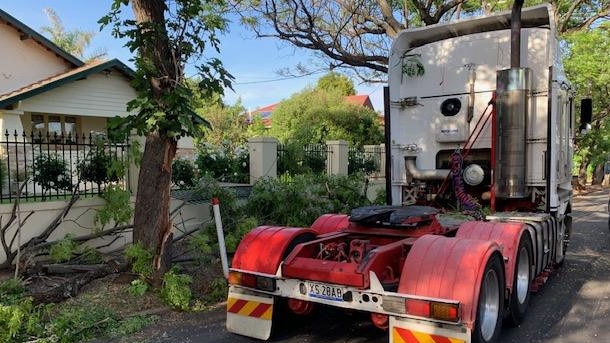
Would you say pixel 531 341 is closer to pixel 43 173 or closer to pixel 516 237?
pixel 516 237

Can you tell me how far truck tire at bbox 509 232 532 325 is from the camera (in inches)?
199

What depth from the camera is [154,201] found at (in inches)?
251

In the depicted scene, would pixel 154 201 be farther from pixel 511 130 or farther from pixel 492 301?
pixel 511 130

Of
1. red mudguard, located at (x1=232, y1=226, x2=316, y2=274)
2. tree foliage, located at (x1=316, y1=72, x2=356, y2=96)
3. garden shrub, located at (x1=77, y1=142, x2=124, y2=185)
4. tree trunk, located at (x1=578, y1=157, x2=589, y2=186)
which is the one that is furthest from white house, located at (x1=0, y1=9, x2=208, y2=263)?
tree foliage, located at (x1=316, y1=72, x2=356, y2=96)

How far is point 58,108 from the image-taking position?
55.1ft

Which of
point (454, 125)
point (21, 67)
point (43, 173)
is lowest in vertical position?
point (43, 173)

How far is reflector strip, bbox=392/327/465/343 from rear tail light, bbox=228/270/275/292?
1.23 meters

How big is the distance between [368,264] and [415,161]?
4.11m

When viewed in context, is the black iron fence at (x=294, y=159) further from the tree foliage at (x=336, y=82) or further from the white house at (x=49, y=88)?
the tree foliage at (x=336, y=82)

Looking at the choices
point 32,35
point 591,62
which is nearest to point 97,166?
point 32,35

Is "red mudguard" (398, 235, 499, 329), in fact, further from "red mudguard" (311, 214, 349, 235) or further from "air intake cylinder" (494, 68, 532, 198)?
"air intake cylinder" (494, 68, 532, 198)

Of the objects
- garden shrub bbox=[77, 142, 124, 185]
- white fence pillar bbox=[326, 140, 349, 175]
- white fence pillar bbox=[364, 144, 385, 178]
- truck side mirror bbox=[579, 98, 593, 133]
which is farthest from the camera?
white fence pillar bbox=[364, 144, 385, 178]

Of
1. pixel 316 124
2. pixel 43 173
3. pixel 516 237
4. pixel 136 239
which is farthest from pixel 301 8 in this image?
pixel 516 237

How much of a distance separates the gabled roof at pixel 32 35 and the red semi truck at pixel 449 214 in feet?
47.7
